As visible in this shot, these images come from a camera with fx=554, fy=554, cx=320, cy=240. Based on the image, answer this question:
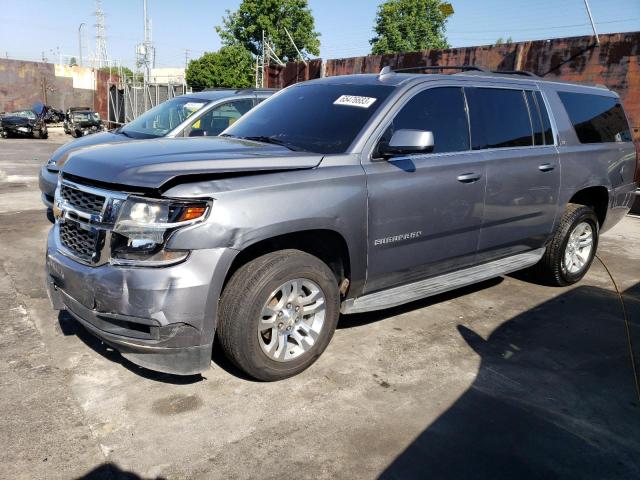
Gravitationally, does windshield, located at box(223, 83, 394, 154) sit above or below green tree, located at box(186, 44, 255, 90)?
below

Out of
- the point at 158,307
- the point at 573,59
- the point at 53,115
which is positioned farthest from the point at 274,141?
the point at 53,115

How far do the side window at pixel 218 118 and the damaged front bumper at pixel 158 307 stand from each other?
13.7 feet

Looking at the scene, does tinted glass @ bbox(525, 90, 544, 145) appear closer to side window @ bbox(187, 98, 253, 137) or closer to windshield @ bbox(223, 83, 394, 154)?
windshield @ bbox(223, 83, 394, 154)

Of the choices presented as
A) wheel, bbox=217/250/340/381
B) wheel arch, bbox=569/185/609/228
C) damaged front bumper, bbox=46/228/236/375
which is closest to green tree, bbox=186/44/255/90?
wheel arch, bbox=569/185/609/228

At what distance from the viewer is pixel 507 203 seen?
4.55 meters

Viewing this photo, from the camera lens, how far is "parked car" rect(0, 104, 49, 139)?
24.1 metres

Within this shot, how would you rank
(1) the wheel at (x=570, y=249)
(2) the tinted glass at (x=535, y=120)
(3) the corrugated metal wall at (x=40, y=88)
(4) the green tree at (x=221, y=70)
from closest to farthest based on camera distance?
(2) the tinted glass at (x=535, y=120) < (1) the wheel at (x=570, y=249) < (3) the corrugated metal wall at (x=40, y=88) < (4) the green tree at (x=221, y=70)

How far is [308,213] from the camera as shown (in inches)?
129

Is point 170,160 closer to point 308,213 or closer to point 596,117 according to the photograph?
point 308,213

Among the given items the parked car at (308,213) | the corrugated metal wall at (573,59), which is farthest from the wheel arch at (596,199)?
the corrugated metal wall at (573,59)

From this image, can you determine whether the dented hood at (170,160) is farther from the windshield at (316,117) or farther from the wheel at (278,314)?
the wheel at (278,314)

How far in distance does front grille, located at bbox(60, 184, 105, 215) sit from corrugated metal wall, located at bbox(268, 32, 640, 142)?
10.6m

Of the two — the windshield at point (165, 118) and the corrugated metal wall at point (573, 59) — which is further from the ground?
the corrugated metal wall at point (573, 59)

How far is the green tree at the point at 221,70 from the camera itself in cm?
4634
